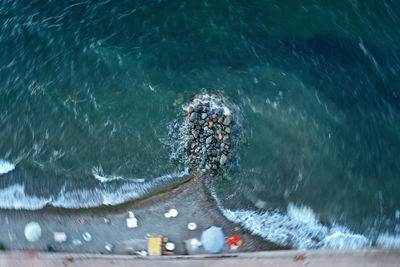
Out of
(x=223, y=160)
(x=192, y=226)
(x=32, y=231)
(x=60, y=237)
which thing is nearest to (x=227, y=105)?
(x=223, y=160)

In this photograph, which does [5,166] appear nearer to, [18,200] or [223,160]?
[18,200]

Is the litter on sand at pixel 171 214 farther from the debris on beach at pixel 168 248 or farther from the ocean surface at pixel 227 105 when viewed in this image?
the ocean surface at pixel 227 105

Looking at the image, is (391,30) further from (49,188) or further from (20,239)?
(20,239)

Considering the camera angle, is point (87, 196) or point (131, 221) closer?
point (131, 221)

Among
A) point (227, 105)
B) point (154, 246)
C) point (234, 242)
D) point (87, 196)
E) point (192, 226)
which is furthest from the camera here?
point (227, 105)

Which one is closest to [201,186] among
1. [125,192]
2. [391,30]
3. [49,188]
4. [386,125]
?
[125,192]

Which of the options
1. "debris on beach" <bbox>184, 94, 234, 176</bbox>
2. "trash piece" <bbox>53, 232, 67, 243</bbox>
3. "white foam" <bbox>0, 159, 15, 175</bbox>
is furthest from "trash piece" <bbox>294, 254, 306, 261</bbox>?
"white foam" <bbox>0, 159, 15, 175</bbox>
